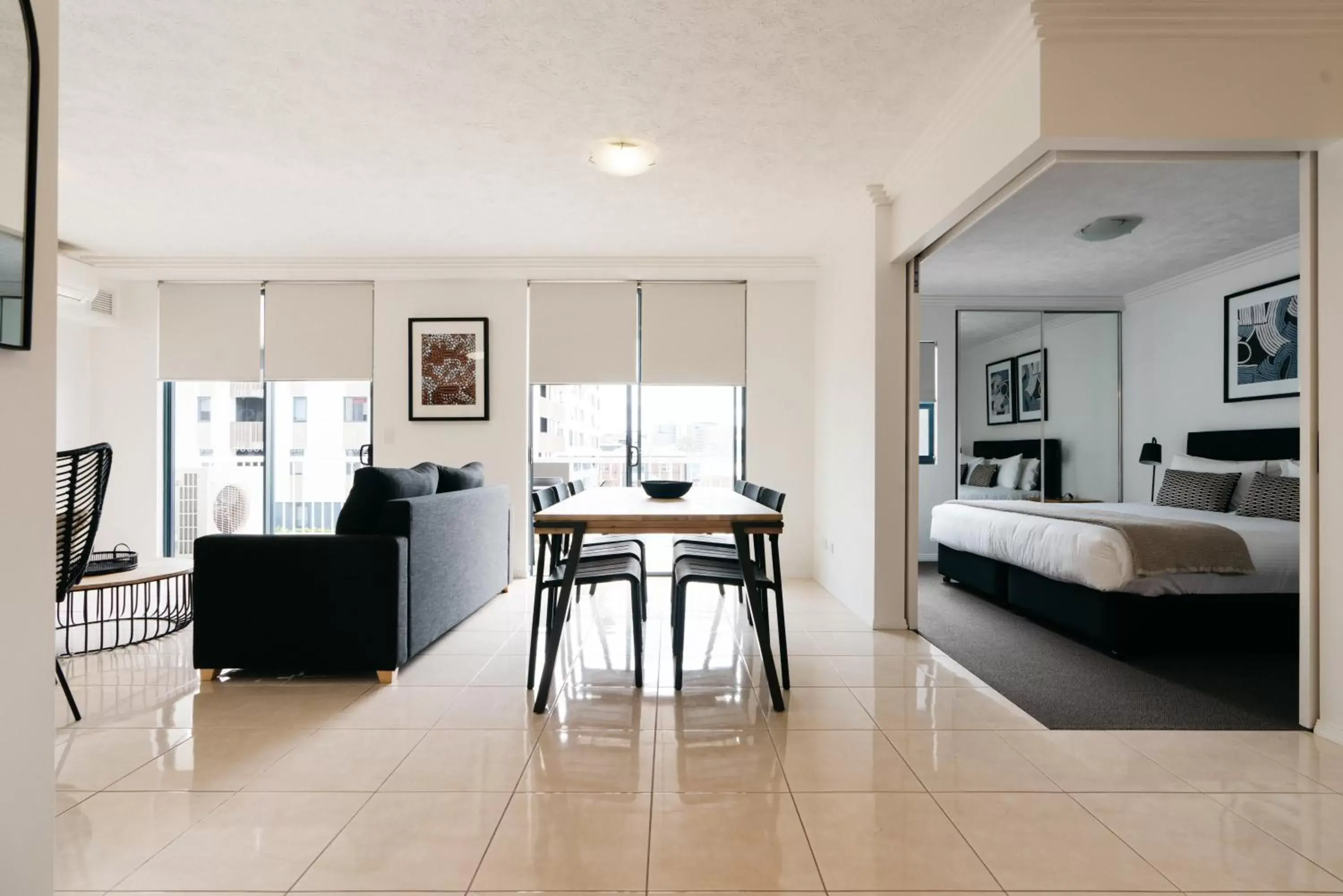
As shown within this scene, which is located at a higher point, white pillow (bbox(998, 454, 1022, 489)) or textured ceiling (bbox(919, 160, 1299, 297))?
textured ceiling (bbox(919, 160, 1299, 297))

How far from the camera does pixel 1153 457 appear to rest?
5.60 meters

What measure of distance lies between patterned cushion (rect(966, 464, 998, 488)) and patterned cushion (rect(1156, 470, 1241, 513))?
1.41 meters

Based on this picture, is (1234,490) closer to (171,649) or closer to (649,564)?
(649,564)

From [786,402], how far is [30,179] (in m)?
5.03

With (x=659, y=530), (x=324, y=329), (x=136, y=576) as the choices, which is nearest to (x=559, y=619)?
(x=659, y=530)

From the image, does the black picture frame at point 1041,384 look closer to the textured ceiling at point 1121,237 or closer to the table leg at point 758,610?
the textured ceiling at point 1121,237

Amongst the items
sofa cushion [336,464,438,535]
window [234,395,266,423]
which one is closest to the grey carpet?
sofa cushion [336,464,438,535]

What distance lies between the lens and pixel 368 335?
19.2ft

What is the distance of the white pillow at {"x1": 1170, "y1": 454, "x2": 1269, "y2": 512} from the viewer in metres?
4.51

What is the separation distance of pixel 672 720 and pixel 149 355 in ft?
18.3

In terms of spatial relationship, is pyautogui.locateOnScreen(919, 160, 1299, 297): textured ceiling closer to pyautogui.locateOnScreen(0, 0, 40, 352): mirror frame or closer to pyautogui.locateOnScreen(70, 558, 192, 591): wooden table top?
pyautogui.locateOnScreen(0, 0, 40, 352): mirror frame

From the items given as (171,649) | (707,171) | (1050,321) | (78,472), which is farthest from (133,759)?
(1050,321)

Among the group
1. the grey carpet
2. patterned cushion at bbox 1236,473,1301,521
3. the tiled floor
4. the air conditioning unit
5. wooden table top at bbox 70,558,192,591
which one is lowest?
the grey carpet

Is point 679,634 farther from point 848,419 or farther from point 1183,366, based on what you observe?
point 1183,366
